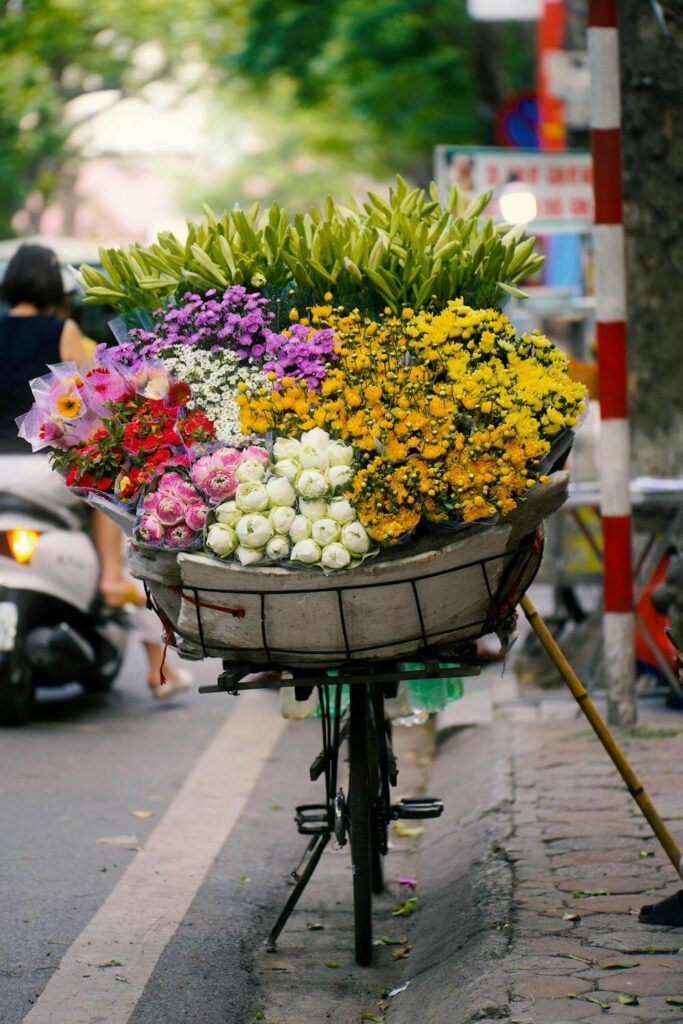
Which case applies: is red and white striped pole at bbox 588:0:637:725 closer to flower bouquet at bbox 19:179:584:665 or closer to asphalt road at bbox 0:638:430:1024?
asphalt road at bbox 0:638:430:1024

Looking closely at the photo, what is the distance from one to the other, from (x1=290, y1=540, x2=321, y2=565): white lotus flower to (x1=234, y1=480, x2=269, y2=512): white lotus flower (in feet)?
0.43

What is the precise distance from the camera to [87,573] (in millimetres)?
7586

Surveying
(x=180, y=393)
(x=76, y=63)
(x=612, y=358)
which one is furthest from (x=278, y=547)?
(x=76, y=63)

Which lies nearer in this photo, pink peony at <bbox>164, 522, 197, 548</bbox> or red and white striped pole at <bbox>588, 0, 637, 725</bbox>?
pink peony at <bbox>164, 522, 197, 548</bbox>

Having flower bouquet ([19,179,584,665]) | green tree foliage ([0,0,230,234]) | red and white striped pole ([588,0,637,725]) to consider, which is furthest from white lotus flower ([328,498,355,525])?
green tree foliage ([0,0,230,234])

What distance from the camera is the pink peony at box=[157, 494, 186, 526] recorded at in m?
3.71

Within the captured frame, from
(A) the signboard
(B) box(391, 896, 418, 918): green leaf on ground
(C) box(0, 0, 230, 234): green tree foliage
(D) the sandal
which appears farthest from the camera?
(C) box(0, 0, 230, 234): green tree foliage

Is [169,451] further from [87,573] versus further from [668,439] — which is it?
[668,439]

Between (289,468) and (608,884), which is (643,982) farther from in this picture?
(289,468)

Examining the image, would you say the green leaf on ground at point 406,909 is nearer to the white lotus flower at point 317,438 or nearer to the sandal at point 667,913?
the sandal at point 667,913

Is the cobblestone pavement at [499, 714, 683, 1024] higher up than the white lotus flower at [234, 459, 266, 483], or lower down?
lower down

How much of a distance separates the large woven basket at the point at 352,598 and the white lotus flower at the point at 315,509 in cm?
13

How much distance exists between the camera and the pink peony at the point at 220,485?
3.72m

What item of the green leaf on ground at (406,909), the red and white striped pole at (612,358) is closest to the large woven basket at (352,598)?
the green leaf on ground at (406,909)
